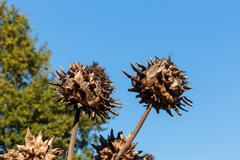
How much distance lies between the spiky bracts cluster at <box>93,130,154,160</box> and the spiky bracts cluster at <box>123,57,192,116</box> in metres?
0.79

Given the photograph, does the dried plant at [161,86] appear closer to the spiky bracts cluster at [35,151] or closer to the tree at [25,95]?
the spiky bracts cluster at [35,151]

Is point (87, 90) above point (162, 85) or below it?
below

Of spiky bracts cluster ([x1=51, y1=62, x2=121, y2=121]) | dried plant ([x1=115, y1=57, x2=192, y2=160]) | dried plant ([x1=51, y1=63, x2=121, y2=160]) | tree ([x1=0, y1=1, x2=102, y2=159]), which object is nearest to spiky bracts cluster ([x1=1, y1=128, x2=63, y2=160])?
dried plant ([x1=51, y1=63, x2=121, y2=160])

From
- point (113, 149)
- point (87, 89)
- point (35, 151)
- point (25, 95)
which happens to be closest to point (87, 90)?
point (87, 89)

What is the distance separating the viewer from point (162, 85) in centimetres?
743

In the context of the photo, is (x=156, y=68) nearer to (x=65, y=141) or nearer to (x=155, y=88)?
(x=155, y=88)

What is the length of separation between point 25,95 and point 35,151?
26901 mm

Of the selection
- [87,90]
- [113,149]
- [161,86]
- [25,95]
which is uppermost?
[25,95]

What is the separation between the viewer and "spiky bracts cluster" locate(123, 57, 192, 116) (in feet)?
24.3

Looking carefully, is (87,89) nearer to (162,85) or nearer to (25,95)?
(162,85)

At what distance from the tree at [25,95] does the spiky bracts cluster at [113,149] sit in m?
23.0

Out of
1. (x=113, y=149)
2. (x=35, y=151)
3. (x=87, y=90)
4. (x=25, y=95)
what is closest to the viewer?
(x=35, y=151)

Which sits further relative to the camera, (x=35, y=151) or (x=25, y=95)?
(x=25, y=95)

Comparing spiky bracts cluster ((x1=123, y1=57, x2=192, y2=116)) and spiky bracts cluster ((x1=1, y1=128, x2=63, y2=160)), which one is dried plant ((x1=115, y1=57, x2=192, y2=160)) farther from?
spiky bracts cluster ((x1=1, y1=128, x2=63, y2=160))
